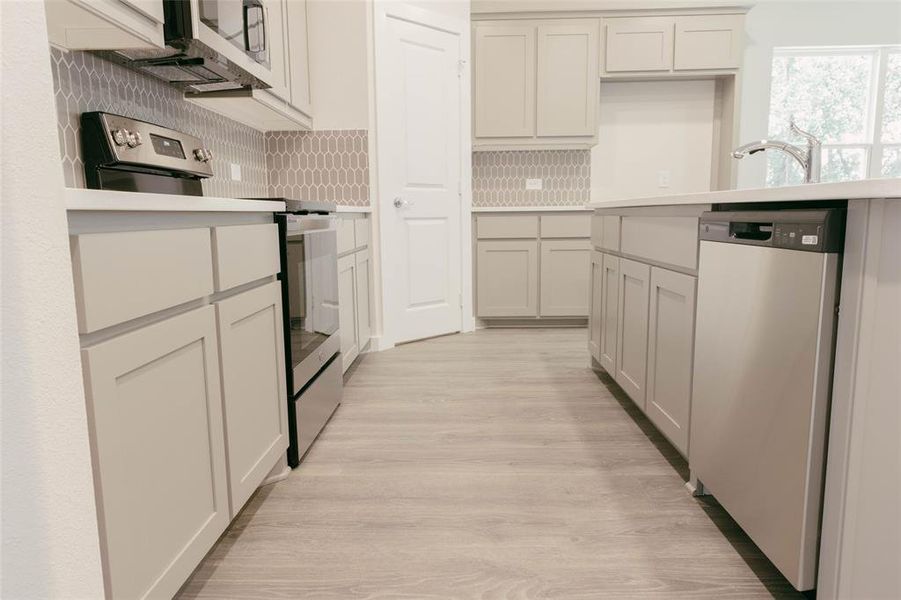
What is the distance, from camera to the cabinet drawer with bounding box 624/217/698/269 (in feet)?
5.64

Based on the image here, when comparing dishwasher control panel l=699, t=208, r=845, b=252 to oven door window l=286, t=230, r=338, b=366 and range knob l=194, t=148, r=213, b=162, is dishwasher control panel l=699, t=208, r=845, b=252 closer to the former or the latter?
oven door window l=286, t=230, r=338, b=366

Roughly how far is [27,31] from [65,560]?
1.65ft

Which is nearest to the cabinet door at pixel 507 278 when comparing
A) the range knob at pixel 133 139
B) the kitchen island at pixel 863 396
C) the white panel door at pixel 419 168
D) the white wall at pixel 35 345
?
the white panel door at pixel 419 168

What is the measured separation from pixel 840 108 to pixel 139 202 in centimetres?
566

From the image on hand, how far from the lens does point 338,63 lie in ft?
11.4

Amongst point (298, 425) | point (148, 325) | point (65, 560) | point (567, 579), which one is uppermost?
point (148, 325)

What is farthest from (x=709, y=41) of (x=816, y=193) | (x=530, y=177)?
(x=816, y=193)

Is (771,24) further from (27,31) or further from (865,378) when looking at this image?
(27,31)

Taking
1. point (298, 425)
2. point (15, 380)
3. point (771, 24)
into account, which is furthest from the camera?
point (771, 24)

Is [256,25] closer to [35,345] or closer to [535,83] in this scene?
[35,345]

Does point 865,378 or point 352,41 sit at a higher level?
point 352,41

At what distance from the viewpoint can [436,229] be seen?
3969 mm

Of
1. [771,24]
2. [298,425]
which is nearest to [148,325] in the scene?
[298,425]

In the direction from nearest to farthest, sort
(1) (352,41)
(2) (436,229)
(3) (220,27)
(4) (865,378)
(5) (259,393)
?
(4) (865,378)
(5) (259,393)
(3) (220,27)
(1) (352,41)
(2) (436,229)
